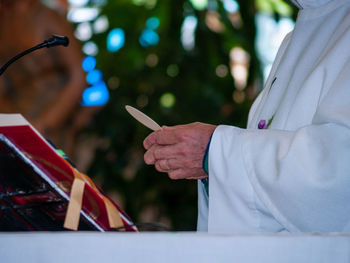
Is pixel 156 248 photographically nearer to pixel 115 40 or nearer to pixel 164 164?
pixel 164 164

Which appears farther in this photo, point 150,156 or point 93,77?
point 93,77

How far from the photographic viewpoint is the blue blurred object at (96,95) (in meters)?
4.36

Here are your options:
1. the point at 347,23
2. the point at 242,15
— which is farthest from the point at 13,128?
the point at 242,15

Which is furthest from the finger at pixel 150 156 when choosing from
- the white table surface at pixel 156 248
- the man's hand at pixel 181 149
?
the white table surface at pixel 156 248

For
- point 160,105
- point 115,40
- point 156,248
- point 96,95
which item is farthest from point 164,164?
point 96,95

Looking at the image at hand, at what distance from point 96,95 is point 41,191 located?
3623 mm

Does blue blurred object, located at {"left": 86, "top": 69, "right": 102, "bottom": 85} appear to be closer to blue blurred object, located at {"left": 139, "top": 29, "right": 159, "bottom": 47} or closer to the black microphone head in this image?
blue blurred object, located at {"left": 139, "top": 29, "right": 159, "bottom": 47}

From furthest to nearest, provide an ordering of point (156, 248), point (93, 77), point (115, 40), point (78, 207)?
point (93, 77), point (115, 40), point (78, 207), point (156, 248)

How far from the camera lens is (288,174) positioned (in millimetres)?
991

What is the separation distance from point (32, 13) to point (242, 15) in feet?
6.19

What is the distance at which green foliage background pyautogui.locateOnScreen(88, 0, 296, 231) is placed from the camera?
11.8 feet

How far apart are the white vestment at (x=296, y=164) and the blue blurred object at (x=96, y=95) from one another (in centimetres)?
318

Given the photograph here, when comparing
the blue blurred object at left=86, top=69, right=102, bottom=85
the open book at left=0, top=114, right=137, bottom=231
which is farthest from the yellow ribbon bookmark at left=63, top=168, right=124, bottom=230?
the blue blurred object at left=86, top=69, right=102, bottom=85

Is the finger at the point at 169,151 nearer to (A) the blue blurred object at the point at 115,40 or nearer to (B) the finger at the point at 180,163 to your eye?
(B) the finger at the point at 180,163
